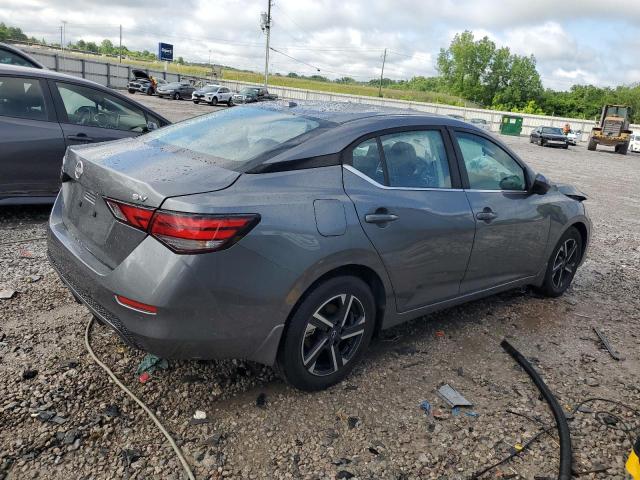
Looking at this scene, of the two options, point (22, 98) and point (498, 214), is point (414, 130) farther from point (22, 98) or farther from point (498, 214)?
point (22, 98)

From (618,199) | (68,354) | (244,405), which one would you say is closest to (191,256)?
(244,405)

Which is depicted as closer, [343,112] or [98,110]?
[343,112]

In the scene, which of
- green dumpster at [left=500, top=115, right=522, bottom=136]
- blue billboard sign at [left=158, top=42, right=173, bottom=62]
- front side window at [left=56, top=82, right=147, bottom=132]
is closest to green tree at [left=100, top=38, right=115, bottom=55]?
blue billboard sign at [left=158, top=42, right=173, bottom=62]

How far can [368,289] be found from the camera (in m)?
3.05

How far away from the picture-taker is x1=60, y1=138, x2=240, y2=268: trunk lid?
2.47 m

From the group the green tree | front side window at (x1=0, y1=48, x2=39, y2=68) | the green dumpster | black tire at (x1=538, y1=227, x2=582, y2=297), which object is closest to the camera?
black tire at (x1=538, y1=227, x2=582, y2=297)

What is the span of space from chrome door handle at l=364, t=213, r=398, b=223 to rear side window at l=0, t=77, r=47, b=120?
407 centimetres

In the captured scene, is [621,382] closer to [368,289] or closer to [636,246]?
[368,289]

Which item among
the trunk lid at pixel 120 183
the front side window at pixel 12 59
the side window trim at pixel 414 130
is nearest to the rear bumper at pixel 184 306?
the trunk lid at pixel 120 183

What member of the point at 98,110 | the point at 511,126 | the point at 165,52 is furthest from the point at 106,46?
the point at 98,110

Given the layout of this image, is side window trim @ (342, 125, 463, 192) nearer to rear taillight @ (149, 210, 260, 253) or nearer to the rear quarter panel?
the rear quarter panel

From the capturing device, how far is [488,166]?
3.95 meters

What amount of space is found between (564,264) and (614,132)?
3351 centimetres

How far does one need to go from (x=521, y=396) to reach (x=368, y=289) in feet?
3.84
